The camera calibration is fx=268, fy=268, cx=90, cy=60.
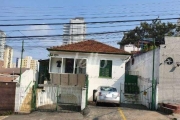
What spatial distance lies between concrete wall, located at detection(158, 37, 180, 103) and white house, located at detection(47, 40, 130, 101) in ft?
18.4

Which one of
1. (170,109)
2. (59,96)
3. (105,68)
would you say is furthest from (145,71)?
(59,96)

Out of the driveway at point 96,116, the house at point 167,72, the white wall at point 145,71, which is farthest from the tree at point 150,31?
the driveway at point 96,116

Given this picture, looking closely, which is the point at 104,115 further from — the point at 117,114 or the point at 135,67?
the point at 135,67

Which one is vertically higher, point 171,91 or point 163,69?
point 163,69

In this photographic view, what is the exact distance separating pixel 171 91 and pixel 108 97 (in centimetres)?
433

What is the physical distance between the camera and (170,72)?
61.1ft

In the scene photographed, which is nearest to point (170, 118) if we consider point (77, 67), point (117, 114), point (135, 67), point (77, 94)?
point (117, 114)

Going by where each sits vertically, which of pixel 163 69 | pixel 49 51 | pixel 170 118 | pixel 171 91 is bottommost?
pixel 170 118

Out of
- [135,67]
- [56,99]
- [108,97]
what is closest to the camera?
[108,97]

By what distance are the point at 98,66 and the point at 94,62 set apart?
513mm

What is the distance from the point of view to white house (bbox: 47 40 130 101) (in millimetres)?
24016

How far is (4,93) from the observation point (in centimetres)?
1716

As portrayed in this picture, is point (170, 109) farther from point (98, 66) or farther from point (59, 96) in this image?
point (98, 66)

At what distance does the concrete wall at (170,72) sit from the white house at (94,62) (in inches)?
221
